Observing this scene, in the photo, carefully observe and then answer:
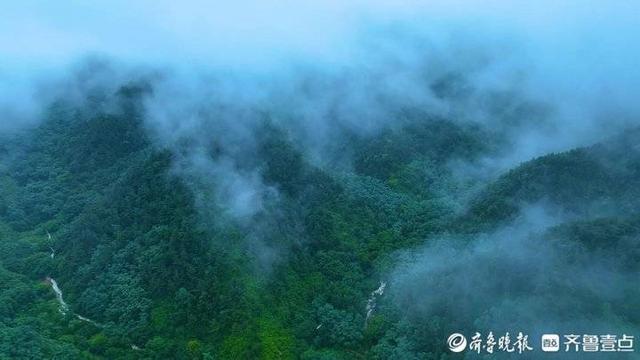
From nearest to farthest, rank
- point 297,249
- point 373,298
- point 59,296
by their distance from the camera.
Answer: point 59,296 < point 373,298 < point 297,249

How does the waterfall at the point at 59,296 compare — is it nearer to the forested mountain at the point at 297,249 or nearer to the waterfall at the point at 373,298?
the forested mountain at the point at 297,249

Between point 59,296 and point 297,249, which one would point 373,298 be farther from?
point 59,296

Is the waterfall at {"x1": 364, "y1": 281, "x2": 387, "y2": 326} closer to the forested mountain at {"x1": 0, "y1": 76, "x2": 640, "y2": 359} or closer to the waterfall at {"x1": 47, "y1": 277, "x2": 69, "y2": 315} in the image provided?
the forested mountain at {"x1": 0, "y1": 76, "x2": 640, "y2": 359}

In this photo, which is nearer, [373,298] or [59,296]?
[59,296]

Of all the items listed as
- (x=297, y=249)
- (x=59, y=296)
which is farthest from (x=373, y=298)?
(x=59, y=296)

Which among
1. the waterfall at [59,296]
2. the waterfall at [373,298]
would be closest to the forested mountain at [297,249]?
the waterfall at [373,298]

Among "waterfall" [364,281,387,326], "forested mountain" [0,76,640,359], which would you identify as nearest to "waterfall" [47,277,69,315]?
"forested mountain" [0,76,640,359]

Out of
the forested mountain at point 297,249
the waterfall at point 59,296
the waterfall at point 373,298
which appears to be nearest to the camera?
the forested mountain at point 297,249

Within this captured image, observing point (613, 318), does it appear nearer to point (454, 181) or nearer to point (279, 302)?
point (279, 302)

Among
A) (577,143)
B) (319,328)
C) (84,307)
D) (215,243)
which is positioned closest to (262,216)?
(215,243)
